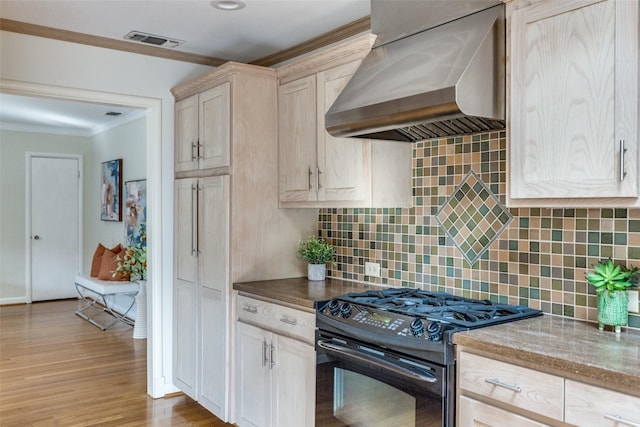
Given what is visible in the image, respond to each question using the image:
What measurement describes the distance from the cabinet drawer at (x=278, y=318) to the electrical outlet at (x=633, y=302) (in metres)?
1.33

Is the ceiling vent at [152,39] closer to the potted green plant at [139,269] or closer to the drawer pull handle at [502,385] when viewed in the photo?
the drawer pull handle at [502,385]

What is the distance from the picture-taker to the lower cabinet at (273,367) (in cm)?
263

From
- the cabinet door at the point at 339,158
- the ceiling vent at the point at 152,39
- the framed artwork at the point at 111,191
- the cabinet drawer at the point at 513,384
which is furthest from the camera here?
the framed artwork at the point at 111,191

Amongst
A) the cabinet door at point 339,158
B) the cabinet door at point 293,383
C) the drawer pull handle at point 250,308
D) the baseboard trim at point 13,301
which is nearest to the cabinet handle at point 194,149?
the cabinet door at point 339,158

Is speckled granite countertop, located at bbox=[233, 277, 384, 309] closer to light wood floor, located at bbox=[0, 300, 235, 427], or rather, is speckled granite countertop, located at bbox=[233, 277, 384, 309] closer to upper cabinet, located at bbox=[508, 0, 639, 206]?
light wood floor, located at bbox=[0, 300, 235, 427]

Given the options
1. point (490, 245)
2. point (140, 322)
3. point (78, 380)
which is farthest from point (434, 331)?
point (140, 322)

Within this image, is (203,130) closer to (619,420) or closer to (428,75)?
(428,75)

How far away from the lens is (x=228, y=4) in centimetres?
291

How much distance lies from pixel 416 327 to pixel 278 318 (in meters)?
1.00

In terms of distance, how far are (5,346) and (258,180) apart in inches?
146

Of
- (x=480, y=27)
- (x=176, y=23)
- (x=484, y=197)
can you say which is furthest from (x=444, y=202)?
(x=176, y=23)

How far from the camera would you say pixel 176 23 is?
321 centimetres

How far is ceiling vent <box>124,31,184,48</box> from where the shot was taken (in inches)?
135

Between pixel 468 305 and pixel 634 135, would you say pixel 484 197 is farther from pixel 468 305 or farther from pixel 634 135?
pixel 634 135
